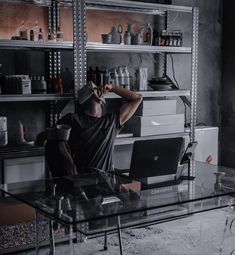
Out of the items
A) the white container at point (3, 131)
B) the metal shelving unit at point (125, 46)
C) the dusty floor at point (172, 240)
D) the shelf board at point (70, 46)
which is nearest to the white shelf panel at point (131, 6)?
the metal shelving unit at point (125, 46)

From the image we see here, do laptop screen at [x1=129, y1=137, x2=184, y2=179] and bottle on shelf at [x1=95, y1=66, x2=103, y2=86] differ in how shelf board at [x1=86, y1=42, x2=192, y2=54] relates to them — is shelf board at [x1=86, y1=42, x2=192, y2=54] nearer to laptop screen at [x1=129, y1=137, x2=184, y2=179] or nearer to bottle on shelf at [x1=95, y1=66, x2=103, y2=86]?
bottle on shelf at [x1=95, y1=66, x2=103, y2=86]

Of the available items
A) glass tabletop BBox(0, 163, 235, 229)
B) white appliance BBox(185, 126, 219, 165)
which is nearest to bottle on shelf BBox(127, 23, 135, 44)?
white appliance BBox(185, 126, 219, 165)

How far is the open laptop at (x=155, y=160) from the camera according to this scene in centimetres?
321

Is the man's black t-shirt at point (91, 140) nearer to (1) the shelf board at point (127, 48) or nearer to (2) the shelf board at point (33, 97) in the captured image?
(2) the shelf board at point (33, 97)

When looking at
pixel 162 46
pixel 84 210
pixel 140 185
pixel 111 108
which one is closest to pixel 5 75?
pixel 111 108

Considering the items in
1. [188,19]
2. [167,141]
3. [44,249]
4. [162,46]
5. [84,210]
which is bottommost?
[44,249]

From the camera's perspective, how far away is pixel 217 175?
3447 millimetres

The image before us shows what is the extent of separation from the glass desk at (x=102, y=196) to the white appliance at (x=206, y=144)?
2.15 metres

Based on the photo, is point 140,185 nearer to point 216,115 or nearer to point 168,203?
point 168,203

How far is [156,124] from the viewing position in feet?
16.9

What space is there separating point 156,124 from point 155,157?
76.3 inches

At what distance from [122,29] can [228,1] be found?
1818 millimetres

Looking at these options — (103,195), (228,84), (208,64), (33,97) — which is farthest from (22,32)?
(228,84)

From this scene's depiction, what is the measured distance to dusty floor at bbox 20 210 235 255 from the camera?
4023 mm
